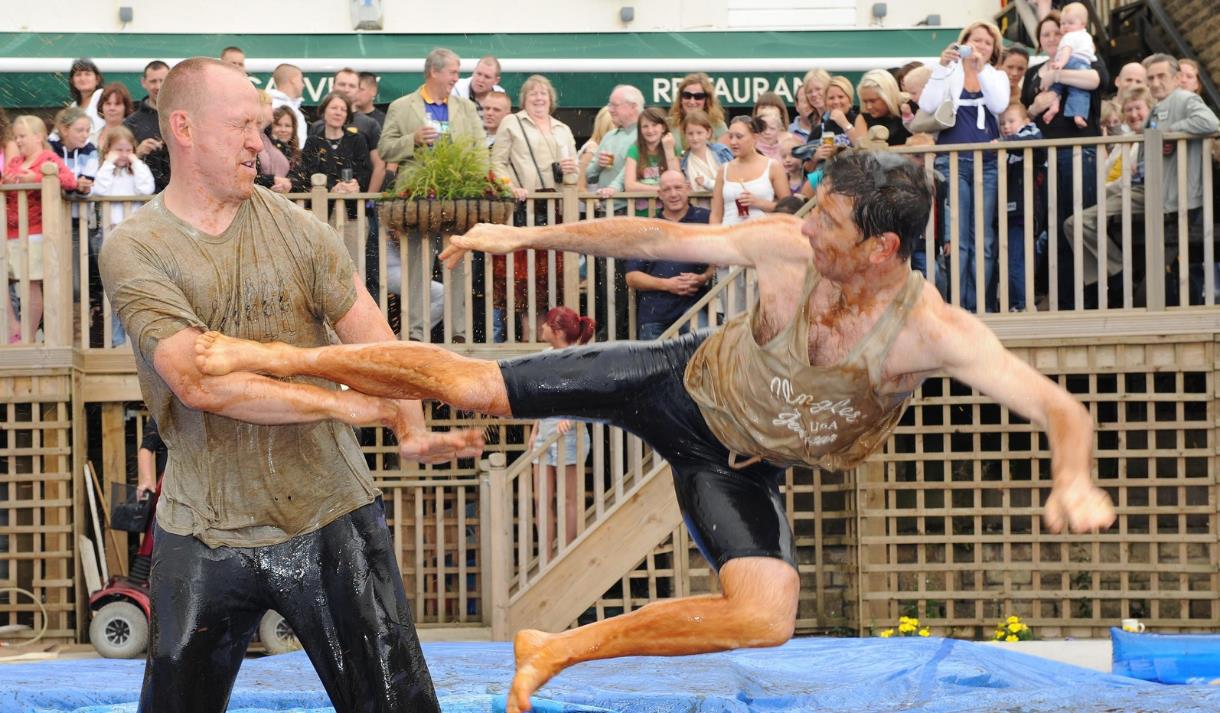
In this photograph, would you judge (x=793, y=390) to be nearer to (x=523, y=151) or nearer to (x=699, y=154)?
(x=699, y=154)

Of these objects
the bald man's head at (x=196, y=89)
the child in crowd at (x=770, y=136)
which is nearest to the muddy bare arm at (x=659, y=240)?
the bald man's head at (x=196, y=89)

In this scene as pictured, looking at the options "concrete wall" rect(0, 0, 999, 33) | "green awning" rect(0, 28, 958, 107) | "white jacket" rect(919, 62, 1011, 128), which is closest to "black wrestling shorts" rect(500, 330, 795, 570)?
"white jacket" rect(919, 62, 1011, 128)

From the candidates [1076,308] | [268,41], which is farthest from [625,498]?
[268,41]

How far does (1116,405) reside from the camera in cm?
1080

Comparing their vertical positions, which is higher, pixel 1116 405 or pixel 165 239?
pixel 165 239

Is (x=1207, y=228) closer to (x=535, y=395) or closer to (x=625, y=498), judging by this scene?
(x=625, y=498)

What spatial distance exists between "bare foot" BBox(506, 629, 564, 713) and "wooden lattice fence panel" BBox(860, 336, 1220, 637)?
593 cm

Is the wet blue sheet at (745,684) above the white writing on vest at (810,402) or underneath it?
underneath

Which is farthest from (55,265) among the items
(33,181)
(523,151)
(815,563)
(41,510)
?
(815,563)

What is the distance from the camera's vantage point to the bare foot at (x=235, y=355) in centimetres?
427

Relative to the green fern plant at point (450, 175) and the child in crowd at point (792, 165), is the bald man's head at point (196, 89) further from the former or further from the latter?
the child in crowd at point (792, 165)

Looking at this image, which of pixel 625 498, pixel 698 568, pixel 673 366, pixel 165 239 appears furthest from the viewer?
pixel 698 568

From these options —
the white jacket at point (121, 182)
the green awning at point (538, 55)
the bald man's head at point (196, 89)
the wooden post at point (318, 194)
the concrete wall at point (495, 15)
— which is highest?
the concrete wall at point (495, 15)

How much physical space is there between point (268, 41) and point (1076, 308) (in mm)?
8139
